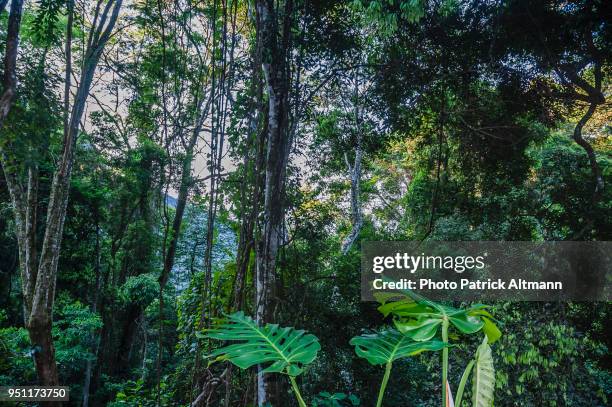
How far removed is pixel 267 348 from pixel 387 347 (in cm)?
32

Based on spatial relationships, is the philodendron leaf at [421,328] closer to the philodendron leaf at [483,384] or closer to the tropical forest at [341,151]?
the philodendron leaf at [483,384]

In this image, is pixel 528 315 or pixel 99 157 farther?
pixel 99 157

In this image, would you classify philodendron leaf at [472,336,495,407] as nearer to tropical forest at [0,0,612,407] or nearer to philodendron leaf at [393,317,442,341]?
philodendron leaf at [393,317,442,341]

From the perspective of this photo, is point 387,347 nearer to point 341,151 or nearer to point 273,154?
point 273,154

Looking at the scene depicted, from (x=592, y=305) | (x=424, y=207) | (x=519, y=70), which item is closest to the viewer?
(x=519, y=70)

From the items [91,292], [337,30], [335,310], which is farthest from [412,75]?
[91,292]

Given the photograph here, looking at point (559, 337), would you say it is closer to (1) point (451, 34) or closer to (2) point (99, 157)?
(1) point (451, 34)

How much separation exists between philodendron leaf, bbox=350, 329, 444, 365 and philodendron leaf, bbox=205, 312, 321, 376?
A: 4.8 inches

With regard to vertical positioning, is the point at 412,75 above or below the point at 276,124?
above

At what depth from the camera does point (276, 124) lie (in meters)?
2.04

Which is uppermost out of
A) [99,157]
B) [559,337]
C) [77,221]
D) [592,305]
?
[99,157]

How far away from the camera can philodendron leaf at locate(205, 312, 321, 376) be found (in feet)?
2.50

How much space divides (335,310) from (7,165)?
3.74m

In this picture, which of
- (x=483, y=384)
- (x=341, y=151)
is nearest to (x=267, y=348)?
(x=483, y=384)
